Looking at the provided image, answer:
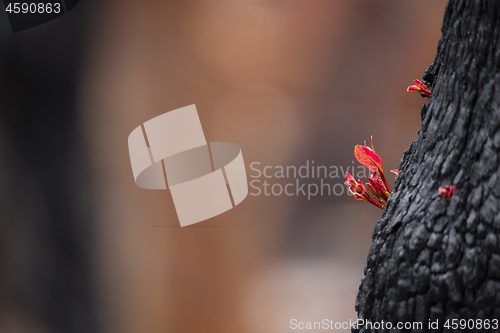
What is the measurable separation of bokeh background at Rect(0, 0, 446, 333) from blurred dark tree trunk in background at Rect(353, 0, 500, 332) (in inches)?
21.0

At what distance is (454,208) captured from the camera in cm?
34

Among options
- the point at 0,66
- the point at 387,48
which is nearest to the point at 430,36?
the point at 387,48

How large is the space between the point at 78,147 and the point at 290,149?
1.89 ft

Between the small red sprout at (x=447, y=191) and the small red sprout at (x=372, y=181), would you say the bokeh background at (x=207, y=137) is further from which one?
the small red sprout at (x=447, y=191)

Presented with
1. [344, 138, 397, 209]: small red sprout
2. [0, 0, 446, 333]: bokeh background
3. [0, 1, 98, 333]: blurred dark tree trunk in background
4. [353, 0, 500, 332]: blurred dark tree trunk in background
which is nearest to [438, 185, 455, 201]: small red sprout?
[353, 0, 500, 332]: blurred dark tree trunk in background

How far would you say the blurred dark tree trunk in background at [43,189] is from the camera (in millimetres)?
920

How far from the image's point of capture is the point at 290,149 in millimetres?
936

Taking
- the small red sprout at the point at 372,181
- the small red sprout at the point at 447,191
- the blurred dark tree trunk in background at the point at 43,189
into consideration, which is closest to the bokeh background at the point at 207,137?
the blurred dark tree trunk in background at the point at 43,189

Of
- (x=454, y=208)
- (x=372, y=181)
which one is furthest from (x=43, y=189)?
(x=454, y=208)

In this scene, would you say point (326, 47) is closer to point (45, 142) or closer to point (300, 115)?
point (300, 115)

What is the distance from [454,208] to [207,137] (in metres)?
0.68

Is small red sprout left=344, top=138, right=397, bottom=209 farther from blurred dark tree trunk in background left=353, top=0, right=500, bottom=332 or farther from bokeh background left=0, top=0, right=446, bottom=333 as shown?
bokeh background left=0, top=0, right=446, bottom=333

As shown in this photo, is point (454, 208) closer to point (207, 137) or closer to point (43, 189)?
point (207, 137)

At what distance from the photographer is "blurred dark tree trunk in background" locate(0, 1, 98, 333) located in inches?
36.2
